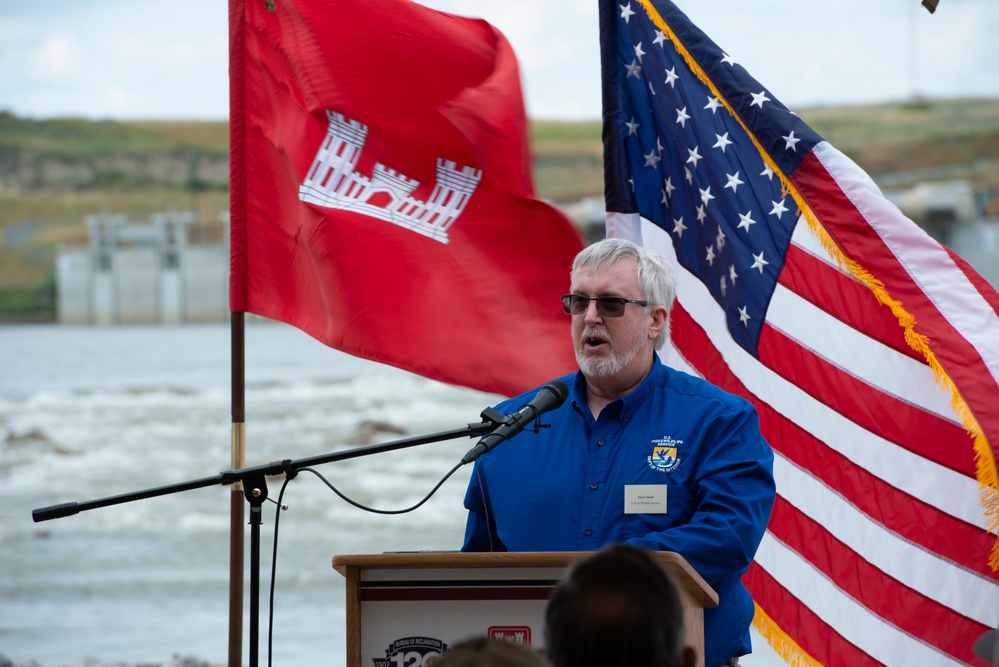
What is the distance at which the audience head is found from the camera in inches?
66.3

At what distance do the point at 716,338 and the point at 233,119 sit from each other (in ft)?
6.01

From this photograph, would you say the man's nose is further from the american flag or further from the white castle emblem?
the white castle emblem

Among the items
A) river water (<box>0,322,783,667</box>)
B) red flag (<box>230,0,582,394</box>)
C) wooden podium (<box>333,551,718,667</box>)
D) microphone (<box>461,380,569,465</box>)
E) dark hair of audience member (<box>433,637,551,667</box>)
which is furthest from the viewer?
river water (<box>0,322,783,667</box>)

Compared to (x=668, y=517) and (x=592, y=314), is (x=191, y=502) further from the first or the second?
(x=668, y=517)

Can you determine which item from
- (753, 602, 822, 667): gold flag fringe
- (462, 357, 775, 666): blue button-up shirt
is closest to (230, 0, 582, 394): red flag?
(753, 602, 822, 667): gold flag fringe

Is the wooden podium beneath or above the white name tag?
beneath

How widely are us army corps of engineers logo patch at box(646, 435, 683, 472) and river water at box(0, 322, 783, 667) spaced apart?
1.27 meters

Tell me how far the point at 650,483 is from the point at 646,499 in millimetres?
48

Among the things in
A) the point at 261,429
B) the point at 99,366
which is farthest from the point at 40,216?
the point at 261,429

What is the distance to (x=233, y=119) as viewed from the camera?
4645mm

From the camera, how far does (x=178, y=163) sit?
80.8m

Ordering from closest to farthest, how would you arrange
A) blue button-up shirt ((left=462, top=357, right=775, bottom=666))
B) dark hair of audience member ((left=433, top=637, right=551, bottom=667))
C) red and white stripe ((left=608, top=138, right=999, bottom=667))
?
1. dark hair of audience member ((left=433, top=637, right=551, bottom=667))
2. blue button-up shirt ((left=462, top=357, right=775, bottom=666))
3. red and white stripe ((left=608, top=138, right=999, bottom=667))

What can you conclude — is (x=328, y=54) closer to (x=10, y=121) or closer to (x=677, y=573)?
(x=677, y=573)

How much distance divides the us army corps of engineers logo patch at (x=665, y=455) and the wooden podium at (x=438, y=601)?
0.55 meters
